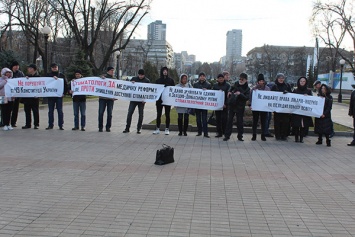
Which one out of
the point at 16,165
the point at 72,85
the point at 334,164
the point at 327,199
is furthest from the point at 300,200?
the point at 72,85

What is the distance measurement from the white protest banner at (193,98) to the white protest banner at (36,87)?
3639 millimetres

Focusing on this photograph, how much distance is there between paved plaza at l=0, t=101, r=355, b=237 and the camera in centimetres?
437

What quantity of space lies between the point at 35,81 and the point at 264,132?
25.8 feet

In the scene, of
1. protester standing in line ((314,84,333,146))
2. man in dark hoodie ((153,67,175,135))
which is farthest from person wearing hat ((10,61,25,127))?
protester standing in line ((314,84,333,146))

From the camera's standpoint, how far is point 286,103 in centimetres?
1123

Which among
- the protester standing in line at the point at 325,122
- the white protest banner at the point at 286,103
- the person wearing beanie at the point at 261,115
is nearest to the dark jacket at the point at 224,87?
the person wearing beanie at the point at 261,115

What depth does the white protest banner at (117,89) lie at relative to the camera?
1177cm

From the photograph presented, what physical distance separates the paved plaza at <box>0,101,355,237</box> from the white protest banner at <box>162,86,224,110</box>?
1.88 m

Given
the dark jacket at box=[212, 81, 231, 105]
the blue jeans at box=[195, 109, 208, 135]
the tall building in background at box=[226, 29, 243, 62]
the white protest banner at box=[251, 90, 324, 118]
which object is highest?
the tall building in background at box=[226, 29, 243, 62]

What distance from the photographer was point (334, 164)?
8.13 metres

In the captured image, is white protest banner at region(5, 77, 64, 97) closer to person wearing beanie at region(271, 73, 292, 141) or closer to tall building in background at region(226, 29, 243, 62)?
person wearing beanie at region(271, 73, 292, 141)

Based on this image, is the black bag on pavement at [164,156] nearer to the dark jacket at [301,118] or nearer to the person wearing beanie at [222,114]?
the person wearing beanie at [222,114]

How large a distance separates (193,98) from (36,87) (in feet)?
17.5

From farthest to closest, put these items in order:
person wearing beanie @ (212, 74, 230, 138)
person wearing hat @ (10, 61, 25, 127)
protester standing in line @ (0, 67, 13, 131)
Answer: person wearing hat @ (10, 61, 25, 127) < person wearing beanie @ (212, 74, 230, 138) < protester standing in line @ (0, 67, 13, 131)
